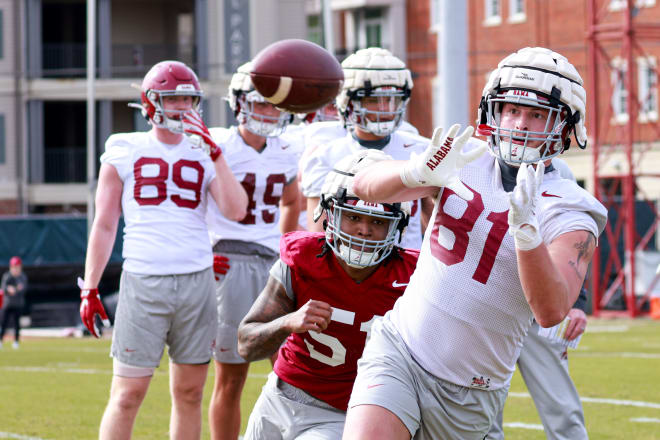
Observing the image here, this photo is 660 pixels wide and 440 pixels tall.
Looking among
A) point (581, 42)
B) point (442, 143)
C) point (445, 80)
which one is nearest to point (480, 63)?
point (581, 42)

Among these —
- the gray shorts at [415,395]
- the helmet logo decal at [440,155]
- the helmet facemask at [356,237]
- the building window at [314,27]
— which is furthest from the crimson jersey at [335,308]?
the building window at [314,27]

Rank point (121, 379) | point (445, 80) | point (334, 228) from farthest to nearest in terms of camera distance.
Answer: point (445, 80)
point (121, 379)
point (334, 228)

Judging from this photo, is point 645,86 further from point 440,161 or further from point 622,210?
point 440,161

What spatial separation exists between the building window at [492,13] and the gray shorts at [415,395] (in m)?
30.8

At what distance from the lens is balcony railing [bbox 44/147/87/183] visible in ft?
103

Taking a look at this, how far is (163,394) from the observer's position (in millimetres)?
9461

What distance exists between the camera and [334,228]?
13.2 ft

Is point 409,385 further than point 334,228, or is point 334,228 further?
point 334,228

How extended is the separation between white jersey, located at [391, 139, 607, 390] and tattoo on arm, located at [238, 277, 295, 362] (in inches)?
21.5

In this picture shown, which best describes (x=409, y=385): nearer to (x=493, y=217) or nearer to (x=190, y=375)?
(x=493, y=217)

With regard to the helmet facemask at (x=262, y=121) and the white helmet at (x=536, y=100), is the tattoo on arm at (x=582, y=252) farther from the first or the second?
the helmet facemask at (x=262, y=121)

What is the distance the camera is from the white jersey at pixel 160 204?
18.3ft

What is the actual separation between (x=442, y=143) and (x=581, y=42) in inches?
1159

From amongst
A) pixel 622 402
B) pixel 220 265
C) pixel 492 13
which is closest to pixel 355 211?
pixel 220 265
